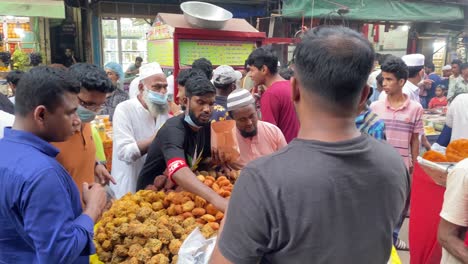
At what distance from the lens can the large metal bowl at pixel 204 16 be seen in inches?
190

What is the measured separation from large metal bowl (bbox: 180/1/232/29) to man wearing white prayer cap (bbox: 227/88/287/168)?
7.52 ft

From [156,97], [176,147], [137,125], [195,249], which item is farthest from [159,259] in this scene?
[156,97]

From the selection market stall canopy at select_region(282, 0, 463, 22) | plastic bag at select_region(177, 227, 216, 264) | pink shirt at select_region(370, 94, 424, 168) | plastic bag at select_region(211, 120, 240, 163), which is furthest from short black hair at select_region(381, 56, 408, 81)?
market stall canopy at select_region(282, 0, 463, 22)

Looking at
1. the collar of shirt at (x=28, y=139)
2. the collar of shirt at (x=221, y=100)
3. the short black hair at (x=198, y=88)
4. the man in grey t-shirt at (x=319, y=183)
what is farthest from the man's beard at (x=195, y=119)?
the man in grey t-shirt at (x=319, y=183)

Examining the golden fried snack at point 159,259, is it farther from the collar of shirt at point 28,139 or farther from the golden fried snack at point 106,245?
the collar of shirt at point 28,139

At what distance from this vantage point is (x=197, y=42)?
4949mm

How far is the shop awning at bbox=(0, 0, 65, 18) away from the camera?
6.69 metres

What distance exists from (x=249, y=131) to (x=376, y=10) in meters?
6.65

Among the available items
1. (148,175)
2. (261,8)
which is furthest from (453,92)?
(148,175)

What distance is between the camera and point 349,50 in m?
1.01

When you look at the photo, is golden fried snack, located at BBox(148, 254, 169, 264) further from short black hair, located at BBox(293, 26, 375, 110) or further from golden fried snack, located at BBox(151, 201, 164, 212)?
short black hair, located at BBox(293, 26, 375, 110)

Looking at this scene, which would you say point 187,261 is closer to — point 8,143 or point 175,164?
point 175,164

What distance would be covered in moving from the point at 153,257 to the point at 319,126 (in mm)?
1139

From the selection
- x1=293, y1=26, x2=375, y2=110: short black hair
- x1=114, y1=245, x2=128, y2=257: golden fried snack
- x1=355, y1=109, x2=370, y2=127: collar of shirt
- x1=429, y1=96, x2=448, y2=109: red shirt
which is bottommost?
x1=114, y1=245, x2=128, y2=257: golden fried snack
